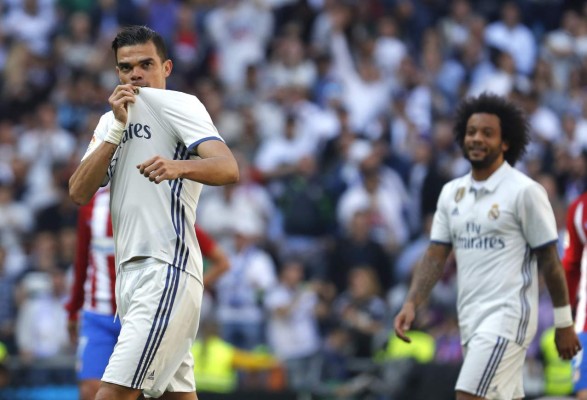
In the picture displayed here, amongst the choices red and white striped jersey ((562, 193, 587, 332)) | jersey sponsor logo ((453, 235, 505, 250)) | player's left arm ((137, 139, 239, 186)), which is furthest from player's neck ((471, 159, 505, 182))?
player's left arm ((137, 139, 239, 186))

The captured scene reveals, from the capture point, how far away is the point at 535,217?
8.08 metres

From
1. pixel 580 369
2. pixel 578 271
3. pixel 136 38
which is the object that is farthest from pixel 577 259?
pixel 136 38

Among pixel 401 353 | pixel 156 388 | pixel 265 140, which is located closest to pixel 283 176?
pixel 265 140

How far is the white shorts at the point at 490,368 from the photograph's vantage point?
801 centimetres

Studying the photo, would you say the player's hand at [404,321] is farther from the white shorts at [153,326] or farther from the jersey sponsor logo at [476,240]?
the white shorts at [153,326]

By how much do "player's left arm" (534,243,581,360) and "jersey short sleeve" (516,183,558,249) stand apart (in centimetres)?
7

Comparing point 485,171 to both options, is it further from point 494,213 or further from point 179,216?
point 179,216

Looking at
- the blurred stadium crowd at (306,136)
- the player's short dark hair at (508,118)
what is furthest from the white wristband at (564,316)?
the blurred stadium crowd at (306,136)

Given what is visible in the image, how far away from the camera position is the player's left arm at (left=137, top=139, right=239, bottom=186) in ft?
19.6

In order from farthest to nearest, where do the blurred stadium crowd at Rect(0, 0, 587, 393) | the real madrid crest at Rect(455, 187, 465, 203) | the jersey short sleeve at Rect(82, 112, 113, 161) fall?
the blurred stadium crowd at Rect(0, 0, 587, 393) → the real madrid crest at Rect(455, 187, 465, 203) → the jersey short sleeve at Rect(82, 112, 113, 161)

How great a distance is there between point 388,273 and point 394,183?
4.81 ft

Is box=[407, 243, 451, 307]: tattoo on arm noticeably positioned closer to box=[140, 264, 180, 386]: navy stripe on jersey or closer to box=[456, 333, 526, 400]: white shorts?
box=[456, 333, 526, 400]: white shorts

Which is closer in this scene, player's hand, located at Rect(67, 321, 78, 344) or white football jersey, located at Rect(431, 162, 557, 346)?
white football jersey, located at Rect(431, 162, 557, 346)

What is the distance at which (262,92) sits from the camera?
18750mm
